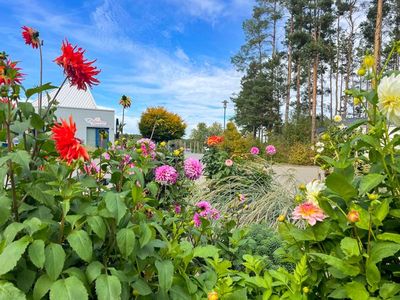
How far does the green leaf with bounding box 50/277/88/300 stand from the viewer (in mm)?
742

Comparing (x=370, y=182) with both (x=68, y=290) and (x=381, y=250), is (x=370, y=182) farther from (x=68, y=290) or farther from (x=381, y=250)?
(x=68, y=290)

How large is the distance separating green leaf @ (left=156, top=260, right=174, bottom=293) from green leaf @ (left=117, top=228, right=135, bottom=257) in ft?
0.35

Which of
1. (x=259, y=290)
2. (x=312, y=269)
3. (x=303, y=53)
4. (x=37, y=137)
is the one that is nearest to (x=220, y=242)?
(x=259, y=290)

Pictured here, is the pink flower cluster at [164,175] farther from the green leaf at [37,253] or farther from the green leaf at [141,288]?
the green leaf at [37,253]

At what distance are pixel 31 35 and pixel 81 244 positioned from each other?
79 cm

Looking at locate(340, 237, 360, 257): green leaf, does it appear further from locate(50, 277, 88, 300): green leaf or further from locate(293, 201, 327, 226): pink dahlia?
locate(50, 277, 88, 300): green leaf

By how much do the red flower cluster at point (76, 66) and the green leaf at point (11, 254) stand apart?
482 mm

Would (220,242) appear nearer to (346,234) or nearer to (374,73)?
(346,234)

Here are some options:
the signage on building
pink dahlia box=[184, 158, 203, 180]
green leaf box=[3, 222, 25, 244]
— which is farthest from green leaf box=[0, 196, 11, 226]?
the signage on building

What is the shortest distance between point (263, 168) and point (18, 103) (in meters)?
3.45

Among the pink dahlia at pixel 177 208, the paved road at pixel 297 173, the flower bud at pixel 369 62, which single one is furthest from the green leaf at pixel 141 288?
the paved road at pixel 297 173

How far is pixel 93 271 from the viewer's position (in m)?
0.84

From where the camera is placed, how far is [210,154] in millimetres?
4473

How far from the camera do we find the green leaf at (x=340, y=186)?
898 mm
